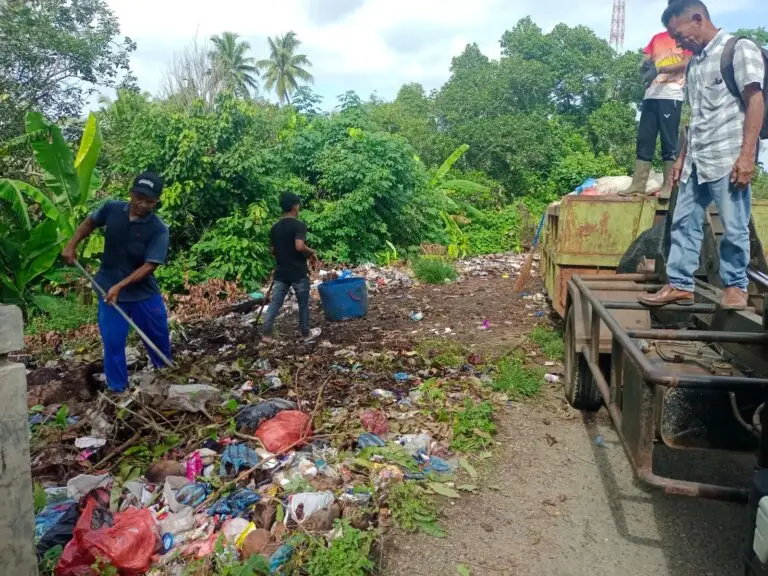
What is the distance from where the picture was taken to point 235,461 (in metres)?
3.56

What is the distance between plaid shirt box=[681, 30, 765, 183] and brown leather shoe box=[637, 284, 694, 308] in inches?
26.4

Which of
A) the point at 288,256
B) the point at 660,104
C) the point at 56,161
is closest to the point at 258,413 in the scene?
the point at 288,256

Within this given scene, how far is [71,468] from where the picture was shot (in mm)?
3617

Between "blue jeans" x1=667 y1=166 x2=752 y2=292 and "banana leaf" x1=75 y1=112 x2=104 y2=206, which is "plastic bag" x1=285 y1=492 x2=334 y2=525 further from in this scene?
"banana leaf" x1=75 y1=112 x2=104 y2=206

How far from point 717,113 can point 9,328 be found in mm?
3720

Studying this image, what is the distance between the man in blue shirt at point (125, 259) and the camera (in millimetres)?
4695

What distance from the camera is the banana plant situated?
8117 mm

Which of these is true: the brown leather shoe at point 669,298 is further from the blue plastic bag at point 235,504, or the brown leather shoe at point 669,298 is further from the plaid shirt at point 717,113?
the blue plastic bag at point 235,504

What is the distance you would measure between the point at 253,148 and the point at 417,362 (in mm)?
6911

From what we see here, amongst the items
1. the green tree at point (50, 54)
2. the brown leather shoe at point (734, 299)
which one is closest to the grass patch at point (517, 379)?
the brown leather shoe at point (734, 299)

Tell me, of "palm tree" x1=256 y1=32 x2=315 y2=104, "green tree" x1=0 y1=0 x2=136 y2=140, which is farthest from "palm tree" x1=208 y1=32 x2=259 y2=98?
"green tree" x1=0 y1=0 x2=136 y2=140


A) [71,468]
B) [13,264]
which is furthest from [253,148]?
[71,468]

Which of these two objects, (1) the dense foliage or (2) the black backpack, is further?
(1) the dense foliage

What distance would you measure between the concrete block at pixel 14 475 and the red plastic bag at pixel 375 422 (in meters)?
2.32
